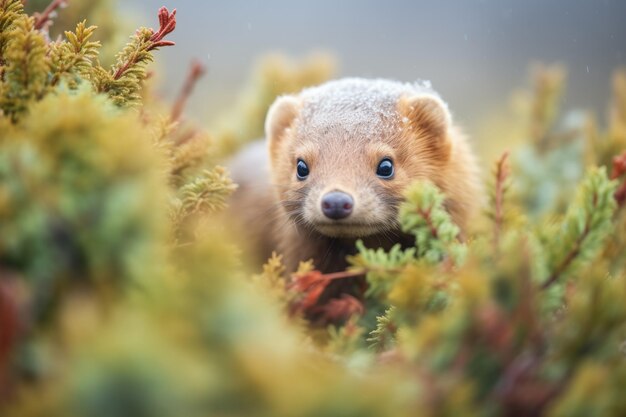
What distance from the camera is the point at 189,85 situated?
2.53 metres

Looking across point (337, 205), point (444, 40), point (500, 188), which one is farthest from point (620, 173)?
point (444, 40)

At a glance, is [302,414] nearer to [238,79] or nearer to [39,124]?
[39,124]

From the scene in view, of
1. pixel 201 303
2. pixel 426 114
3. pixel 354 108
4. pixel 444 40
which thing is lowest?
pixel 201 303

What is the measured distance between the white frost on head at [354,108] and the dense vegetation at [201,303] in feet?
3.74

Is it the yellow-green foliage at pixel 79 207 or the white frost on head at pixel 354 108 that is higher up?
the white frost on head at pixel 354 108

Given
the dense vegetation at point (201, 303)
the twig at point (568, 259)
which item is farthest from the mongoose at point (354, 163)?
the twig at point (568, 259)

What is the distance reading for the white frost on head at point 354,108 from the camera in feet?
8.57

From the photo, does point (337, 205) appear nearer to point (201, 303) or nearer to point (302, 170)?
point (302, 170)

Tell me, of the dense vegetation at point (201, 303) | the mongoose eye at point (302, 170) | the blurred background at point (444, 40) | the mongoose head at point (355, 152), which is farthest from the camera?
the blurred background at point (444, 40)

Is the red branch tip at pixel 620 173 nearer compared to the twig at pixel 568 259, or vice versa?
the twig at pixel 568 259

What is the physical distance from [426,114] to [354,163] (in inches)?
16.9

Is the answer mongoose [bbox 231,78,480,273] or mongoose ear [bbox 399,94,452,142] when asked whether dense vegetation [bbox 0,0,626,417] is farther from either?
mongoose ear [bbox 399,94,452,142]

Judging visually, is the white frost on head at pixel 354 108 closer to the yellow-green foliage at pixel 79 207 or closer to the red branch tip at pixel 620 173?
the red branch tip at pixel 620 173

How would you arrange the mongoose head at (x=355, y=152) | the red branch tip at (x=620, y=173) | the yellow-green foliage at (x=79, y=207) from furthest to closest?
the mongoose head at (x=355, y=152), the red branch tip at (x=620, y=173), the yellow-green foliage at (x=79, y=207)
